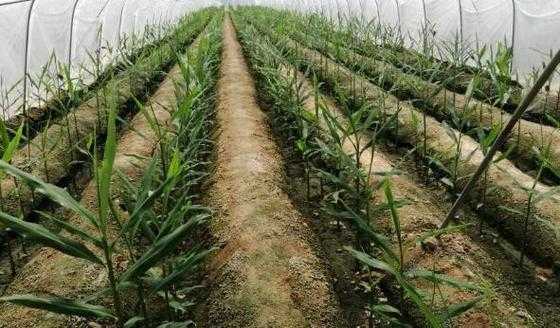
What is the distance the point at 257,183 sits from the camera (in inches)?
131

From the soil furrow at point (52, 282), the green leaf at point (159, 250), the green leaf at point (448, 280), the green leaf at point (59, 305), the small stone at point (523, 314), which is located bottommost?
the small stone at point (523, 314)

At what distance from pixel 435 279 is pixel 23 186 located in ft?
9.69

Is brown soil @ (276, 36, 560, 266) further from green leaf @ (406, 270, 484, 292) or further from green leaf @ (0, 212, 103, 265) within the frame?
green leaf @ (0, 212, 103, 265)

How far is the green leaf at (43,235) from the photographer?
1.16 m

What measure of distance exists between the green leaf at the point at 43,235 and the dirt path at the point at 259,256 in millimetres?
966

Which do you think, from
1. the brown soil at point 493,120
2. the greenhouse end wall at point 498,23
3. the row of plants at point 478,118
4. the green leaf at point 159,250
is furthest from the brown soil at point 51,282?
the greenhouse end wall at point 498,23

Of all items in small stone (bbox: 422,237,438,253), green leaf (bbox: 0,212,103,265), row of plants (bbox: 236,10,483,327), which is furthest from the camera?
small stone (bbox: 422,237,438,253)


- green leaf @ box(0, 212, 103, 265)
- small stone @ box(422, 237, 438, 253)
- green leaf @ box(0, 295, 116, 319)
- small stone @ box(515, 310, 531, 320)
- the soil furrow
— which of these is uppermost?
green leaf @ box(0, 212, 103, 265)

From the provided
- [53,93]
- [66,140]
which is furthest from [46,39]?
[53,93]

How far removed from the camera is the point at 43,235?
1.24m

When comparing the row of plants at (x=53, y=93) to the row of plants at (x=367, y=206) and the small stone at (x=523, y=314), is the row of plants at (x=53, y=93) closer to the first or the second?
the row of plants at (x=367, y=206)

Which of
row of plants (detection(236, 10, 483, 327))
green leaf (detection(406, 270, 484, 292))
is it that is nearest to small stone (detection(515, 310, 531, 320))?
row of plants (detection(236, 10, 483, 327))

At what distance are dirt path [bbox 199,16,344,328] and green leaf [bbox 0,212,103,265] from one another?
3.17ft

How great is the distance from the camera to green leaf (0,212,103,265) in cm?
116
